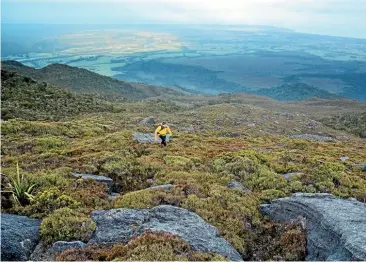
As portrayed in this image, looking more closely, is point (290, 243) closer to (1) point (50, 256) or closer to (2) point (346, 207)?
(2) point (346, 207)

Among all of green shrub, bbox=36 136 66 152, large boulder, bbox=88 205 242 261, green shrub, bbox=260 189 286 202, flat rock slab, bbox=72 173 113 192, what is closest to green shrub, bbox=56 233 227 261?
large boulder, bbox=88 205 242 261

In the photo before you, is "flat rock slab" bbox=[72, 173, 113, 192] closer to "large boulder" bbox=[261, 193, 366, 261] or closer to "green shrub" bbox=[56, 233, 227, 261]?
"green shrub" bbox=[56, 233, 227, 261]

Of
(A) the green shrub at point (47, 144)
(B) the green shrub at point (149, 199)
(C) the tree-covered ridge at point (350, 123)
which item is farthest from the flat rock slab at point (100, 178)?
(C) the tree-covered ridge at point (350, 123)

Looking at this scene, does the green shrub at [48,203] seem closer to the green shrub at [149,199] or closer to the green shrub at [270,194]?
the green shrub at [149,199]

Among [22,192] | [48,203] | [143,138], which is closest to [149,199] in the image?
[48,203]

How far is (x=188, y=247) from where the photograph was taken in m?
11.4

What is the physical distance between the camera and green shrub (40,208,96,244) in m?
12.4

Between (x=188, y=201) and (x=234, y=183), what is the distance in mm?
4553

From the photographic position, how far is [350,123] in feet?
301

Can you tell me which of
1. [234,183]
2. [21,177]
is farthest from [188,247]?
[21,177]

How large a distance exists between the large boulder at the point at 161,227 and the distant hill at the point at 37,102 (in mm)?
38876

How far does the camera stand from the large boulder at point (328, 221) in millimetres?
11586

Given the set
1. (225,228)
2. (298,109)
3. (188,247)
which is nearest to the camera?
(188,247)

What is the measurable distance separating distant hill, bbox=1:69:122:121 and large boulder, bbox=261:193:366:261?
41297 mm
